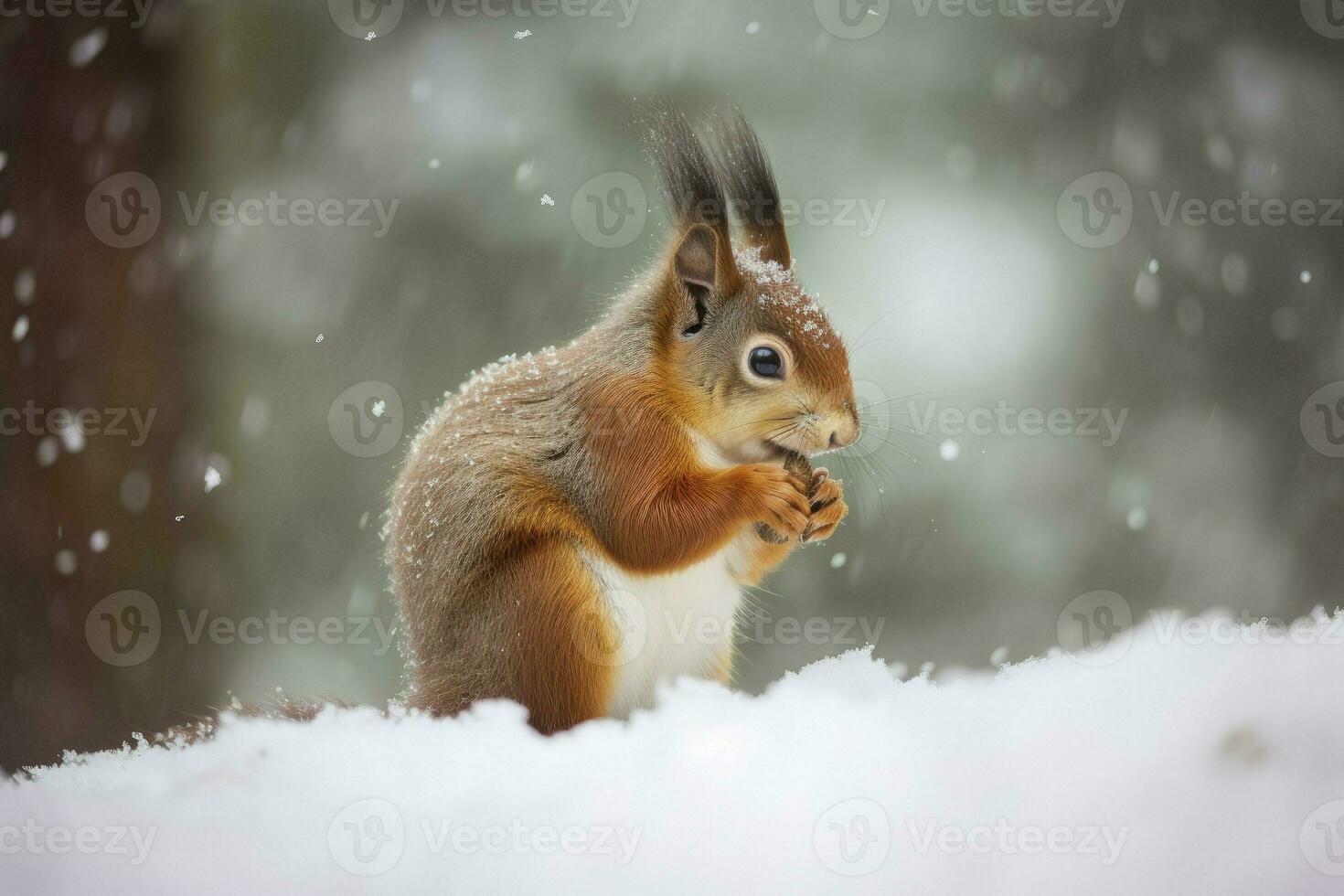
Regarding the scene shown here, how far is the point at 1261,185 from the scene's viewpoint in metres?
1.32

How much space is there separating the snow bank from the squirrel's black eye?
0.94 feet

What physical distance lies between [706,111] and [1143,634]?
0.74 meters

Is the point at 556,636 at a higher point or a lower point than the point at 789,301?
lower

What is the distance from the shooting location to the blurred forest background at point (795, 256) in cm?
122

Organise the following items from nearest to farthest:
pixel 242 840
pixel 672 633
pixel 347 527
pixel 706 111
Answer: pixel 242 840 < pixel 672 633 < pixel 706 111 < pixel 347 527

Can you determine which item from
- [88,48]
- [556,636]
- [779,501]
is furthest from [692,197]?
[88,48]

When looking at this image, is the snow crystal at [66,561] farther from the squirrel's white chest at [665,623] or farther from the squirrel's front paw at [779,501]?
the squirrel's front paw at [779,501]

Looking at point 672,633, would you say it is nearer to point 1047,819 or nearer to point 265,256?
point 1047,819

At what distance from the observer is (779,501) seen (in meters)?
0.87

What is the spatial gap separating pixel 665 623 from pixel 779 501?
0.16 m

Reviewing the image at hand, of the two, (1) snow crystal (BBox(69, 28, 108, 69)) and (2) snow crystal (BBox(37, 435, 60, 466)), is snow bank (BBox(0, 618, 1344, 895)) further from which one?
(1) snow crystal (BBox(69, 28, 108, 69))

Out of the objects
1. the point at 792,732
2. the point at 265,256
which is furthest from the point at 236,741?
the point at 265,256

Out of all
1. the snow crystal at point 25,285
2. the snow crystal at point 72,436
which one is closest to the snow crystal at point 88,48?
the snow crystal at point 25,285

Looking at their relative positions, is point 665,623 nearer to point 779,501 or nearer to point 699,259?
point 779,501
